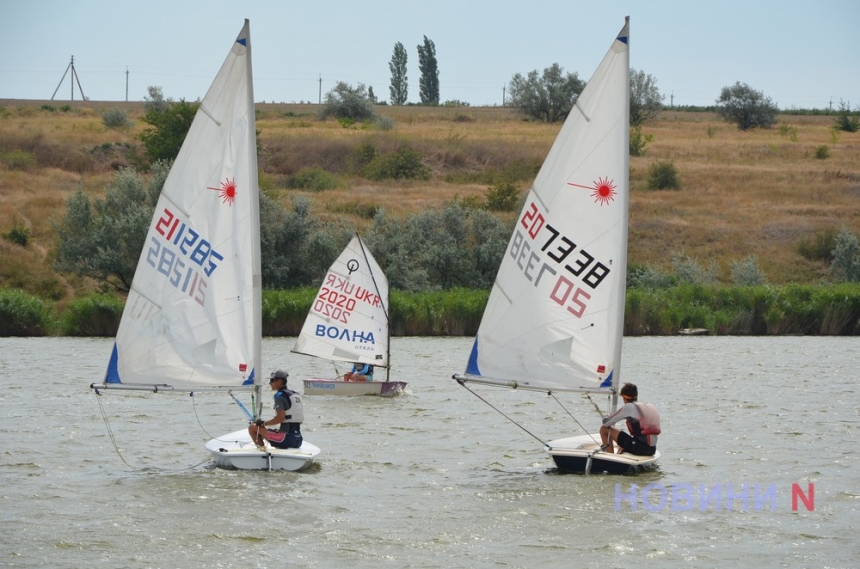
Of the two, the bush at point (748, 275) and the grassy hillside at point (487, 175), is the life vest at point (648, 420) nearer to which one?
the bush at point (748, 275)

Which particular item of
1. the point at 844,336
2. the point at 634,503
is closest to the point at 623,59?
the point at 634,503

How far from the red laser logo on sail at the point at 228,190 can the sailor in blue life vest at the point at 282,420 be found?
7.82 ft

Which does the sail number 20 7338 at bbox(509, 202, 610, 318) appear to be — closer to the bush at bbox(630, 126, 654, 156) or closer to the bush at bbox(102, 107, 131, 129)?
the bush at bbox(630, 126, 654, 156)

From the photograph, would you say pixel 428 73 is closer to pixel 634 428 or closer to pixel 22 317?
pixel 22 317

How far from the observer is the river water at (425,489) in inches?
523

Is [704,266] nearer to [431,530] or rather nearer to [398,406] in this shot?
[398,406]

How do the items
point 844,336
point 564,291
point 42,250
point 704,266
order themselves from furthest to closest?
point 704,266 → point 42,250 → point 844,336 → point 564,291

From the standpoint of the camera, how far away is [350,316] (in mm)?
27406

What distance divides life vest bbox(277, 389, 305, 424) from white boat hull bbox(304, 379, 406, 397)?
9726mm

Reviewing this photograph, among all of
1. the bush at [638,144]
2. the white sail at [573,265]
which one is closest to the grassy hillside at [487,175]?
the bush at [638,144]

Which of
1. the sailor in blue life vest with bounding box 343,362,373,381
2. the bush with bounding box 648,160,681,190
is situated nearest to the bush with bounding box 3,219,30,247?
the sailor in blue life vest with bounding box 343,362,373,381

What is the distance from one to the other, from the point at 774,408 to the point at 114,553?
16.2 m

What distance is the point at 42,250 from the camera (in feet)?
167

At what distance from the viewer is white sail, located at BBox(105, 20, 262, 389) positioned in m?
15.6
